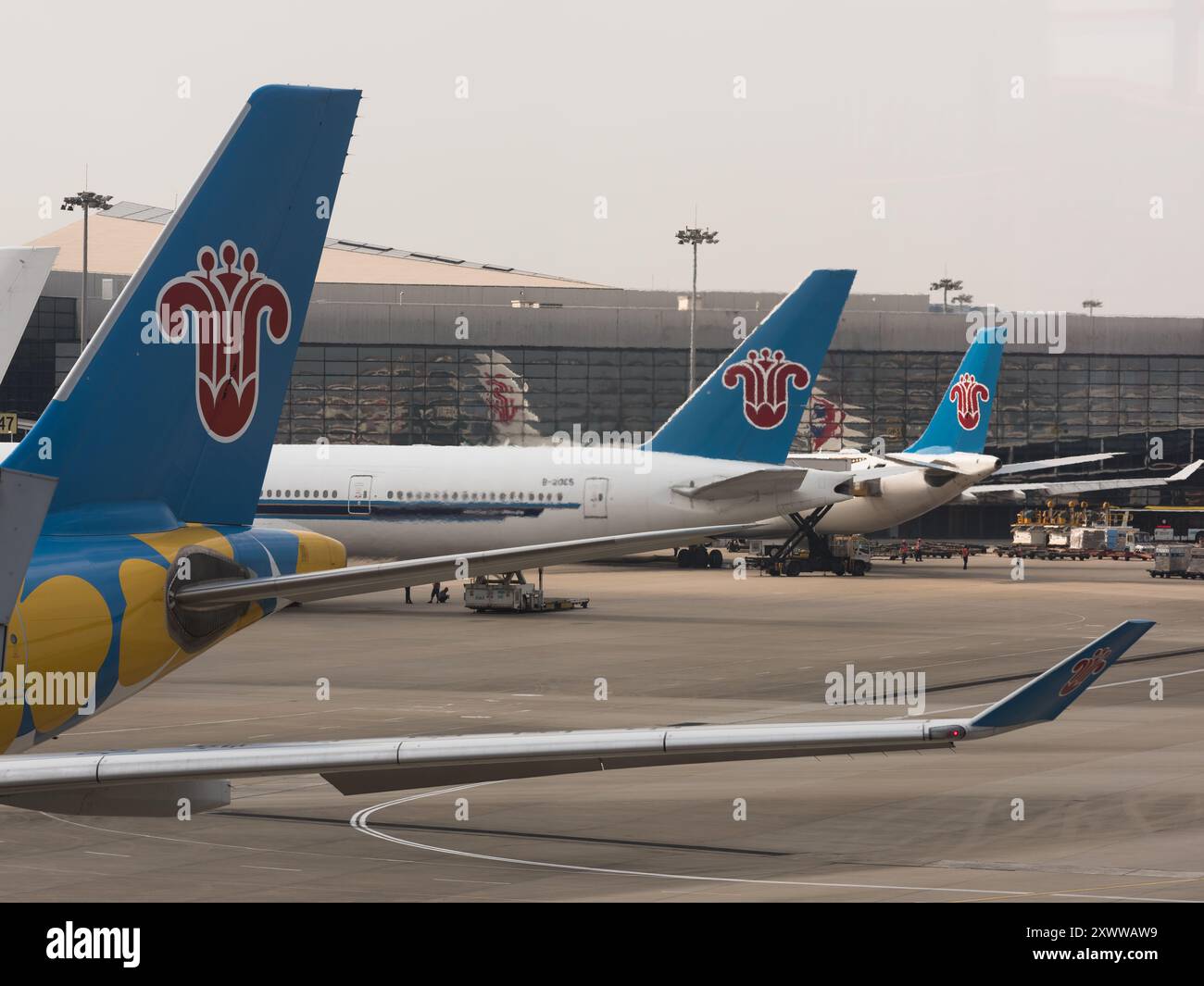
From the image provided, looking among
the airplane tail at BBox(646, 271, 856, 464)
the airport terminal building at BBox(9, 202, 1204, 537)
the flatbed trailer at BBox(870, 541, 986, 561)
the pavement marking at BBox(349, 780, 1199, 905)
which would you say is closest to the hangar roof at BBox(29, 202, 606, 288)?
the airport terminal building at BBox(9, 202, 1204, 537)

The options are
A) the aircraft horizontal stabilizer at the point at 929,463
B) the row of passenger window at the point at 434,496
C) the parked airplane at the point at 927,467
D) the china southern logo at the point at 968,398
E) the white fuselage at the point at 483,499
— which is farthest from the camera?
the china southern logo at the point at 968,398

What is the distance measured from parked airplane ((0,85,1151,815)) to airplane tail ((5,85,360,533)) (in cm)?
2

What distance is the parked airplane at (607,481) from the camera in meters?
45.7

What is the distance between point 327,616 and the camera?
4569 cm

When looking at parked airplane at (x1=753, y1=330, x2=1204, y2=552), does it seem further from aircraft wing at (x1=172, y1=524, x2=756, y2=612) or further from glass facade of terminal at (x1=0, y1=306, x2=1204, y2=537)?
aircraft wing at (x1=172, y1=524, x2=756, y2=612)

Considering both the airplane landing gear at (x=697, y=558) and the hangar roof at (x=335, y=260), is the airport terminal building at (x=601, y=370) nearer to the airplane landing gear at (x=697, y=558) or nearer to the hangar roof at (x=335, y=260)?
the hangar roof at (x=335, y=260)

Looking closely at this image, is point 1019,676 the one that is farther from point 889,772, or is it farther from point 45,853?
point 45,853

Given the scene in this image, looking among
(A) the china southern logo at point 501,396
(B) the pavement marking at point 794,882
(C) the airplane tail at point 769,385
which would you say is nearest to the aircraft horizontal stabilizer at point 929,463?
(C) the airplane tail at point 769,385

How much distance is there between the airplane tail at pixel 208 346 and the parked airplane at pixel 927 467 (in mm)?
54647

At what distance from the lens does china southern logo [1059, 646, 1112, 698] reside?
712 cm

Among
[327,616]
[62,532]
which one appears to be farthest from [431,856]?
[327,616]
